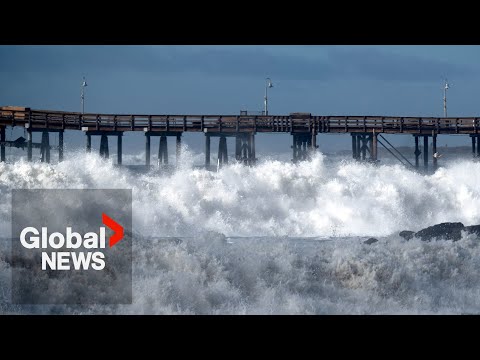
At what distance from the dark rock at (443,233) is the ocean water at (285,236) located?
79 cm

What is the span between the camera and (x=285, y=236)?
67.3ft

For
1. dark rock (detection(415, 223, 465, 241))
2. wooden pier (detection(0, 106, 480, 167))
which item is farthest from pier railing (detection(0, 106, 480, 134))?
dark rock (detection(415, 223, 465, 241))

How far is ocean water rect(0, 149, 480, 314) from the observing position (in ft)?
32.6

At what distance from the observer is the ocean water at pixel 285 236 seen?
9945 mm

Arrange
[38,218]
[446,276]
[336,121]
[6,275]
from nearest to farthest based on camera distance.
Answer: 1. [6,275]
2. [446,276]
3. [38,218]
4. [336,121]

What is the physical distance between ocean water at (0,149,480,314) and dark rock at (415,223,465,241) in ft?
2.60

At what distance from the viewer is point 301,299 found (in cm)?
1007

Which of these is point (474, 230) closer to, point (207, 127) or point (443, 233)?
point (443, 233)

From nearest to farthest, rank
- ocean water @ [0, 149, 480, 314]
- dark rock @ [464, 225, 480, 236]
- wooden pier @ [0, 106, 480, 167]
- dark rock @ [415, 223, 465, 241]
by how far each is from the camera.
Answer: ocean water @ [0, 149, 480, 314], dark rock @ [415, 223, 465, 241], dark rock @ [464, 225, 480, 236], wooden pier @ [0, 106, 480, 167]

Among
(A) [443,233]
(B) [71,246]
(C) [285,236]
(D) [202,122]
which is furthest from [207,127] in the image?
(B) [71,246]

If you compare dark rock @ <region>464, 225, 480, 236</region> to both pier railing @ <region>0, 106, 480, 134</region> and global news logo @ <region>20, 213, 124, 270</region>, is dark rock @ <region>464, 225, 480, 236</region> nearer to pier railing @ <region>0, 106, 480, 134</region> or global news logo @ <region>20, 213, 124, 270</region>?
global news logo @ <region>20, 213, 124, 270</region>
